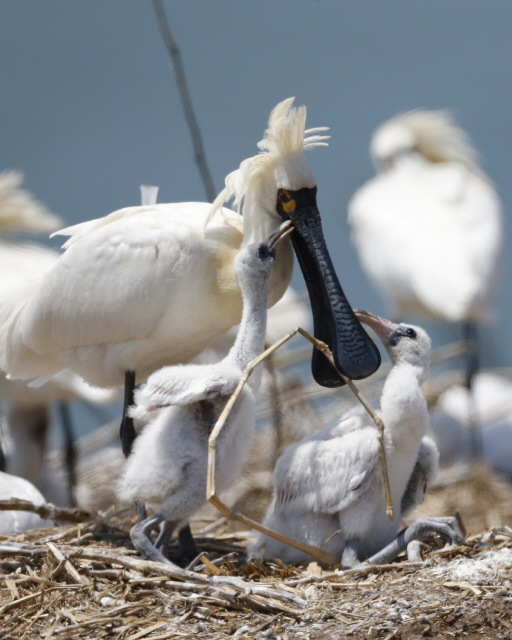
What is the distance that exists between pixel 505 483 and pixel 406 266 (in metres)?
1.63

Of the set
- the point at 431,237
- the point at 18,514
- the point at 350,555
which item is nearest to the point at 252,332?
the point at 350,555

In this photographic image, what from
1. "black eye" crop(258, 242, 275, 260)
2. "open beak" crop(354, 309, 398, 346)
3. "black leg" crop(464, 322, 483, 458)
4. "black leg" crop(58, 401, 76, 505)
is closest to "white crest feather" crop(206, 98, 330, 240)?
"black eye" crop(258, 242, 275, 260)

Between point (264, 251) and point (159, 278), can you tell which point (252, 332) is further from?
point (159, 278)

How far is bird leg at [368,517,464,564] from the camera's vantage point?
3383 mm

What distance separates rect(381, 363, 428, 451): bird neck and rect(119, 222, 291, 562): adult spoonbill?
17.7 inches

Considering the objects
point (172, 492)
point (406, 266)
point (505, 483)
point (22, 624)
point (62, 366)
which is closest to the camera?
point (22, 624)

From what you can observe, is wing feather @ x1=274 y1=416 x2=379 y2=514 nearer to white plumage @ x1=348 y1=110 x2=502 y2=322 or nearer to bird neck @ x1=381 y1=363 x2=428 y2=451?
bird neck @ x1=381 y1=363 x2=428 y2=451

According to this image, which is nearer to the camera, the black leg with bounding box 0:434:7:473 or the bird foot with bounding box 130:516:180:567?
the bird foot with bounding box 130:516:180:567

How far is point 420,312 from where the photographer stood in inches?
231

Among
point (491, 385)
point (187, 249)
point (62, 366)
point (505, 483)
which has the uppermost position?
point (187, 249)

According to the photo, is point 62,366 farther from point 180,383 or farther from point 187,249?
point 180,383

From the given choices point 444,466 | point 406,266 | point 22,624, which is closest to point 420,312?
point 406,266

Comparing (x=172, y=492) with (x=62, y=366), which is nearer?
Answer: (x=172, y=492)

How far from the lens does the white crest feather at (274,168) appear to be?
3705 millimetres
